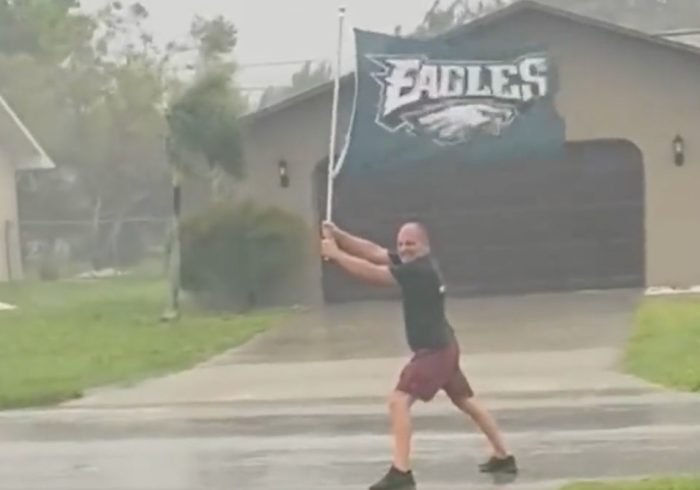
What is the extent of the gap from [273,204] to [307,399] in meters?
12.6

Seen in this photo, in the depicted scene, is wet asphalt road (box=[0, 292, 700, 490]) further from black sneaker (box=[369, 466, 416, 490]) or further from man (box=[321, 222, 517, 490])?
man (box=[321, 222, 517, 490])

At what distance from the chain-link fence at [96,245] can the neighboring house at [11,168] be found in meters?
1.74

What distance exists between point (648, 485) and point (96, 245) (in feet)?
124

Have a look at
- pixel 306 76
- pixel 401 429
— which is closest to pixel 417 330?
pixel 401 429

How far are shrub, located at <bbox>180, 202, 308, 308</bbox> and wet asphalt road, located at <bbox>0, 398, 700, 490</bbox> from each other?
39.0 feet

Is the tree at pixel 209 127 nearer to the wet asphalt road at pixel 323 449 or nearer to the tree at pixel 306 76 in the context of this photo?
the wet asphalt road at pixel 323 449

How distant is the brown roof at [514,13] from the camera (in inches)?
1143

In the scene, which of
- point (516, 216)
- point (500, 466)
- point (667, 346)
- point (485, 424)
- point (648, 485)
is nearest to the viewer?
point (648, 485)

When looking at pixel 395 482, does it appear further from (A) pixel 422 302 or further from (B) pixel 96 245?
(B) pixel 96 245

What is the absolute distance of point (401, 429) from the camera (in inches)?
459

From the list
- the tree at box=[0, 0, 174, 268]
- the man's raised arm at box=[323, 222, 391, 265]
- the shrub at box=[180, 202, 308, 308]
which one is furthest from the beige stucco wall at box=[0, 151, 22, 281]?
the man's raised arm at box=[323, 222, 391, 265]

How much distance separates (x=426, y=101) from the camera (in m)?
28.8

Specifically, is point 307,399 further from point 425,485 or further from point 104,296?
point 104,296

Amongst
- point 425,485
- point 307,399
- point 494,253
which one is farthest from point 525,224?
point 425,485
